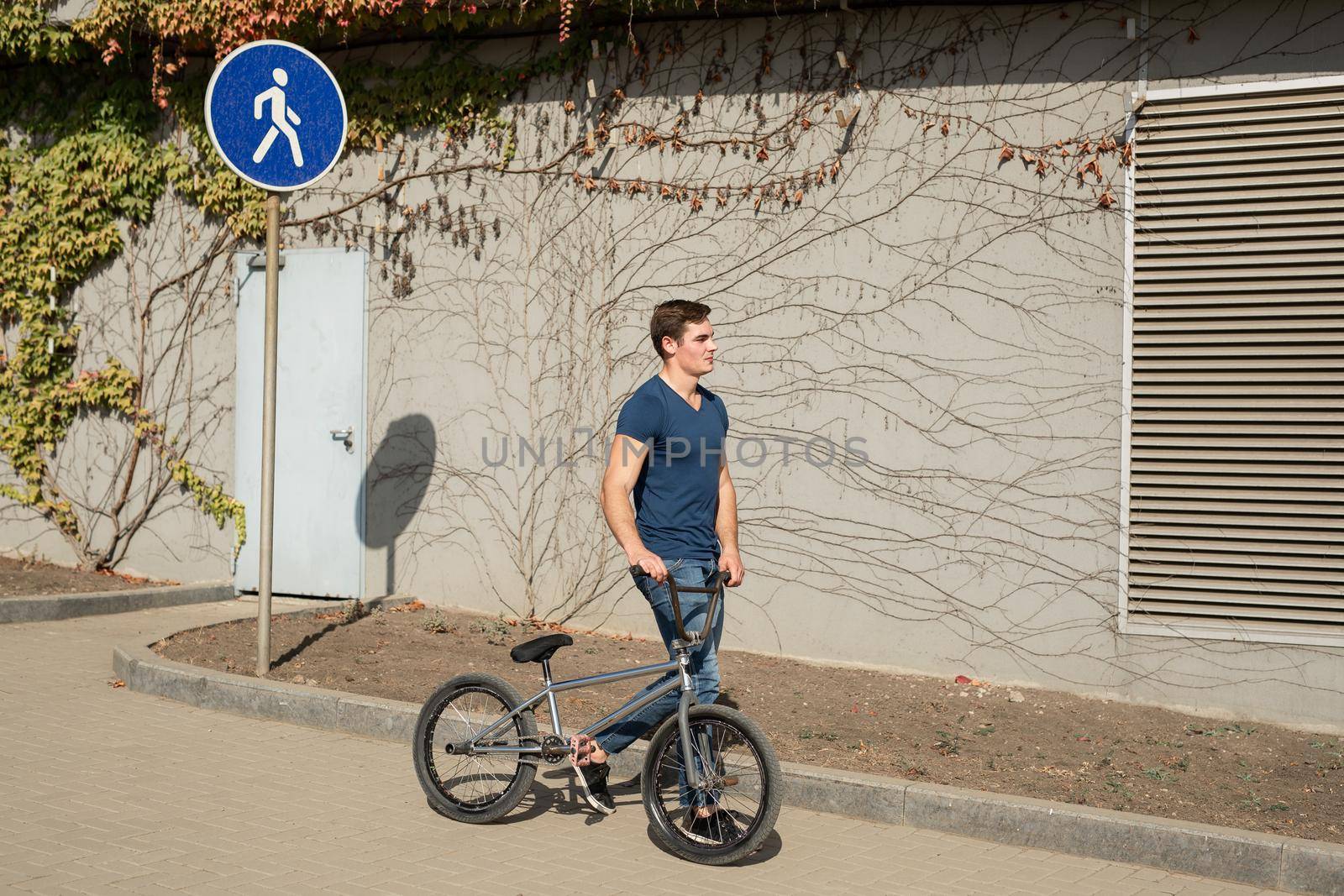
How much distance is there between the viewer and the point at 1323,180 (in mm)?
7375

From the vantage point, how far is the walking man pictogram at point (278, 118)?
25.2ft

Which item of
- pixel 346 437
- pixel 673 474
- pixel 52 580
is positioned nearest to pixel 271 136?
pixel 346 437

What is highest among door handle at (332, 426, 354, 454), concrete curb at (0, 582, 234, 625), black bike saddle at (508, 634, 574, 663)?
door handle at (332, 426, 354, 454)

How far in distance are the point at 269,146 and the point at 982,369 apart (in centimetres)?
416

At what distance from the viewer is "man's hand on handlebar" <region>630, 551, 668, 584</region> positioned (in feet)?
17.2

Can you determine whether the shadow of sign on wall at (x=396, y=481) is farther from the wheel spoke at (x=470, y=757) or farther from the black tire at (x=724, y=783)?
the black tire at (x=724, y=783)

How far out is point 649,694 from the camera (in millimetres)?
5504

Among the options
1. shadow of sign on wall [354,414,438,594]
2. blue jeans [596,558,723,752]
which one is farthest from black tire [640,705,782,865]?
shadow of sign on wall [354,414,438,594]

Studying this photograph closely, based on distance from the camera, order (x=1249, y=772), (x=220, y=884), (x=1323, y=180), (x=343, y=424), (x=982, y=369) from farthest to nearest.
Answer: (x=343, y=424)
(x=982, y=369)
(x=1323, y=180)
(x=1249, y=772)
(x=220, y=884)

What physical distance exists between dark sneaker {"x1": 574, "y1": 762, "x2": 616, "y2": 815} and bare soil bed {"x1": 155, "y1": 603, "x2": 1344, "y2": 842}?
3.24ft

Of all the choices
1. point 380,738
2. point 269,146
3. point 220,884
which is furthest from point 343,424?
point 220,884

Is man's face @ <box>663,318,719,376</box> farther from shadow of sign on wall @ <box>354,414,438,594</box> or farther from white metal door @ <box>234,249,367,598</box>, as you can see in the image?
white metal door @ <box>234,249,367,598</box>

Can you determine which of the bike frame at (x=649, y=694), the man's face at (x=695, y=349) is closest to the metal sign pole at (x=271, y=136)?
the bike frame at (x=649, y=694)

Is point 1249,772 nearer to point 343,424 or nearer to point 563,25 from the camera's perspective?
point 563,25
